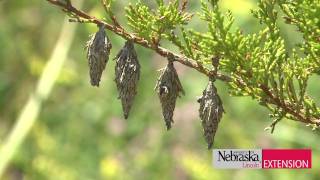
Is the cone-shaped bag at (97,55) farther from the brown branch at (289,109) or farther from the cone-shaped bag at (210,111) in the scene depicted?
the brown branch at (289,109)

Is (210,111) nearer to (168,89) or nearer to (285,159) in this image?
(168,89)

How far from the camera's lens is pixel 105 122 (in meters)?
4.99

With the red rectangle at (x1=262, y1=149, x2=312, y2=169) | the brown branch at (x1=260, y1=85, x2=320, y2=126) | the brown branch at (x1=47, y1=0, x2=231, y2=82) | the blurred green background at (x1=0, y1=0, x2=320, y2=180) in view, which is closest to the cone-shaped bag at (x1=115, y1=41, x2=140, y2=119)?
the brown branch at (x1=47, y1=0, x2=231, y2=82)

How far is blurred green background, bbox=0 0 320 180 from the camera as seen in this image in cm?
433

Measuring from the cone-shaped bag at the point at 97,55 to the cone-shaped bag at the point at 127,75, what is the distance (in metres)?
0.04

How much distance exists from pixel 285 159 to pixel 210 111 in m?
1.10

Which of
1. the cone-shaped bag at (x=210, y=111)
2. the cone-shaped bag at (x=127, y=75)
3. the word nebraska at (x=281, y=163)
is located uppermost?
the cone-shaped bag at (x=127, y=75)

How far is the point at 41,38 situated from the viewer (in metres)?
6.01

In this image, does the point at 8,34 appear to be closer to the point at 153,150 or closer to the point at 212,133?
the point at 153,150

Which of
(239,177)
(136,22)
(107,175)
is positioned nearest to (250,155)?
(136,22)

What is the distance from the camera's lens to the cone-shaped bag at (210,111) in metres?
1.57

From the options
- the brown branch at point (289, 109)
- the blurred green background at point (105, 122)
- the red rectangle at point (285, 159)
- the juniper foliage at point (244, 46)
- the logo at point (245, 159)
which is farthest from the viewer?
the blurred green background at point (105, 122)

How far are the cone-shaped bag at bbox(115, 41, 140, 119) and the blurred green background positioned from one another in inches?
96.8

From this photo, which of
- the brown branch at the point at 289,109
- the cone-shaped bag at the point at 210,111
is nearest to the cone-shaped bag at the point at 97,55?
the cone-shaped bag at the point at 210,111
